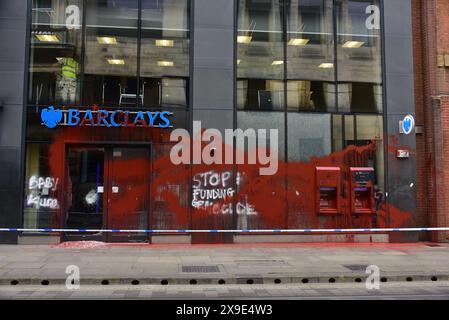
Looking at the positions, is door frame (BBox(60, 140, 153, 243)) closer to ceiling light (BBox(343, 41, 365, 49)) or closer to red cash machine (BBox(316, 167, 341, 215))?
red cash machine (BBox(316, 167, 341, 215))

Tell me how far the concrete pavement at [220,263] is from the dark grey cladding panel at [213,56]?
4192 millimetres

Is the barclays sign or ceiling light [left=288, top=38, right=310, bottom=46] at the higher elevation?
ceiling light [left=288, top=38, right=310, bottom=46]

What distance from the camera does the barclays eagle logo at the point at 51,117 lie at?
46.1 ft

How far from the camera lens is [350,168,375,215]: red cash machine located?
594 inches

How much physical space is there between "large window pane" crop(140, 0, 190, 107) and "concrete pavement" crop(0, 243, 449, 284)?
4.56 m

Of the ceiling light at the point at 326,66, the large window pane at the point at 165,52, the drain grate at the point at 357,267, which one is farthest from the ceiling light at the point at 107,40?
the drain grate at the point at 357,267

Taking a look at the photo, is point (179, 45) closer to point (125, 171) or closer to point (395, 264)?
point (125, 171)

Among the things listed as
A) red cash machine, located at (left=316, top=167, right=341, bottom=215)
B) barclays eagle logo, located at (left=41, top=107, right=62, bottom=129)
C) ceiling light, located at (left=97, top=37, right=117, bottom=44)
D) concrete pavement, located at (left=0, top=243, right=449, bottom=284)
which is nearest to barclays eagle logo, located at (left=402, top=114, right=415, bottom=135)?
red cash machine, located at (left=316, top=167, right=341, bottom=215)

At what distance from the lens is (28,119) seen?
14047 millimetres

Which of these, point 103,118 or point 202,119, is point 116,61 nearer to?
point 103,118

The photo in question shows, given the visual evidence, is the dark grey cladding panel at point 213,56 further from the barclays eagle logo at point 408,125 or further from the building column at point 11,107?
the barclays eagle logo at point 408,125

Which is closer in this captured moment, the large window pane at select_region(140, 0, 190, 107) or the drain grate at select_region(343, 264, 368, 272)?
the drain grate at select_region(343, 264, 368, 272)

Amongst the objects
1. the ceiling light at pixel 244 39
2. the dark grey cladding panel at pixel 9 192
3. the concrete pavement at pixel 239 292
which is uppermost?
the ceiling light at pixel 244 39
